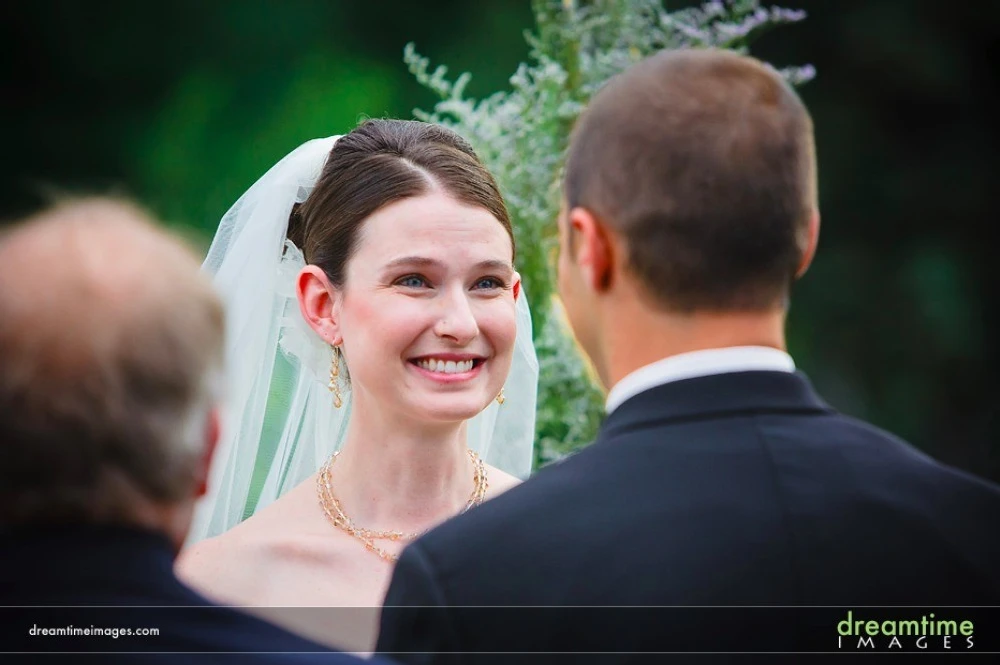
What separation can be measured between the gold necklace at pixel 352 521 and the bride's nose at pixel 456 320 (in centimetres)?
44

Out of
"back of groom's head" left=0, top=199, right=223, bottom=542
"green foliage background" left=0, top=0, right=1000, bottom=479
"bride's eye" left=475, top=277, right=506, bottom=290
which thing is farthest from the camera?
"green foliage background" left=0, top=0, right=1000, bottom=479

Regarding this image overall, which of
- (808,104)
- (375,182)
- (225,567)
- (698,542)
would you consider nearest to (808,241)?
(698,542)

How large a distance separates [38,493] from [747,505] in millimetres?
789

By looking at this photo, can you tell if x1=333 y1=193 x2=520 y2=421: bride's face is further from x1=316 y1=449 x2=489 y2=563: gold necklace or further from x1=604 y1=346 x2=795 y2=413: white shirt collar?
x1=604 y1=346 x2=795 y2=413: white shirt collar

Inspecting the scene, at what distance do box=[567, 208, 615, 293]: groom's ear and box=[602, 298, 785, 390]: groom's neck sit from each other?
40mm

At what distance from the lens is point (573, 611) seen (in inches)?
56.6

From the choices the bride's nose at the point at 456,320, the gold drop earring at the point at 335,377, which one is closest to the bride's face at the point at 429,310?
the bride's nose at the point at 456,320

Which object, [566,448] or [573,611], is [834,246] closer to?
[566,448]

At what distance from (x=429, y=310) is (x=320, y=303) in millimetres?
336

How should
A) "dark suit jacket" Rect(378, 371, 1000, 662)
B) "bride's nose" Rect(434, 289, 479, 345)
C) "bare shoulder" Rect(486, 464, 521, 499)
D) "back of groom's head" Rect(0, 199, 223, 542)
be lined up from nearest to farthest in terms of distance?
"back of groom's head" Rect(0, 199, 223, 542) < "dark suit jacket" Rect(378, 371, 1000, 662) < "bride's nose" Rect(434, 289, 479, 345) < "bare shoulder" Rect(486, 464, 521, 499)

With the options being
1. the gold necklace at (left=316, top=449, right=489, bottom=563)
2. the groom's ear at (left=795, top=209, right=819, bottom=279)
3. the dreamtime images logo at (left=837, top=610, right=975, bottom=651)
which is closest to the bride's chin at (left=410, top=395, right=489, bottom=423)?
the gold necklace at (left=316, top=449, right=489, bottom=563)

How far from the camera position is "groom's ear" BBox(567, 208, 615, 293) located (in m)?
1.59

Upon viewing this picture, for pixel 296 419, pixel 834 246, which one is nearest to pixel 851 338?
pixel 834 246

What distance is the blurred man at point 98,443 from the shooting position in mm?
1264
